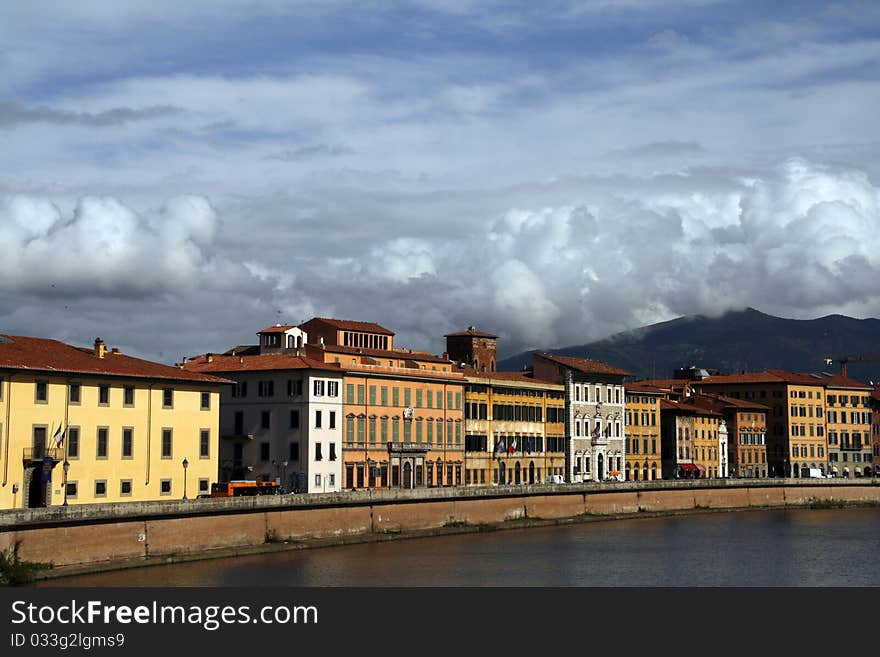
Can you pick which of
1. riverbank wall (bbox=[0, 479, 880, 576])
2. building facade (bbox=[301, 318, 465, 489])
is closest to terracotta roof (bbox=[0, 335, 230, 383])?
riverbank wall (bbox=[0, 479, 880, 576])

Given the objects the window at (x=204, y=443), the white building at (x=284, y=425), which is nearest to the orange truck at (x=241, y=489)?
the window at (x=204, y=443)

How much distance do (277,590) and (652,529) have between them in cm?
5367

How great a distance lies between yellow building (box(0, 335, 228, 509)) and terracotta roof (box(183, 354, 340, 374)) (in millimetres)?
16764

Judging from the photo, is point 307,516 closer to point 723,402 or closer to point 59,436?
point 59,436

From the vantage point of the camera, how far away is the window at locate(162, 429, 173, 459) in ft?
283

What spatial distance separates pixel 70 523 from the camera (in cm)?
6906

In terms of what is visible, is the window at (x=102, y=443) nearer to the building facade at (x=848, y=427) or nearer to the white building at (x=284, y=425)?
the white building at (x=284, y=425)

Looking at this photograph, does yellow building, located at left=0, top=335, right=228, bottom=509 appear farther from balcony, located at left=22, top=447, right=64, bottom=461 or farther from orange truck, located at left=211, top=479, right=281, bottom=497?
orange truck, located at left=211, top=479, right=281, bottom=497

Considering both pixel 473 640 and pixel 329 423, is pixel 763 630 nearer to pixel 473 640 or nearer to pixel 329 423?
pixel 473 640

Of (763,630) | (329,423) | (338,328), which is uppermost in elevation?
(338,328)

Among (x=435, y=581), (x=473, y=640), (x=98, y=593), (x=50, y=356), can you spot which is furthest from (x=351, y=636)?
(x=50, y=356)

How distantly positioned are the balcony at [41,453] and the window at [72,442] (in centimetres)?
132

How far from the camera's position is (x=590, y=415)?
477ft

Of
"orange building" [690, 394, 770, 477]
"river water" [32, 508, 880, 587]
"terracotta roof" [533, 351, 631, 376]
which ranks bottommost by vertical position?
"river water" [32, 508, 880, 587]
